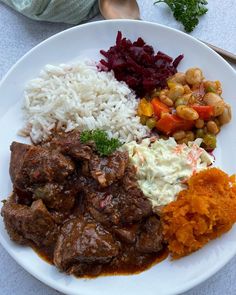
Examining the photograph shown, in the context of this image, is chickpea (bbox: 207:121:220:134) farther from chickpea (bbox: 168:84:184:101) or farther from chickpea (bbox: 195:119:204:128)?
chickpea (bbox: 168:84:184:101)

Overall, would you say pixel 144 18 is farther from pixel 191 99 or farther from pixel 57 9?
pixel 191 99

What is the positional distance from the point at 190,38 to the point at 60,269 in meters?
2.57

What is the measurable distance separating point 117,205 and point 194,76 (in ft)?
4.85

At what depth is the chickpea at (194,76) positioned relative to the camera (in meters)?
4.65

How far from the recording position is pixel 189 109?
177 inches

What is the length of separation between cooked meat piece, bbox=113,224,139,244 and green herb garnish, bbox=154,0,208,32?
230cm

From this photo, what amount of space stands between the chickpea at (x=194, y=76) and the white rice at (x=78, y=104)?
58 cm

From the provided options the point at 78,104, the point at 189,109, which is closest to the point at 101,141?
the point at 78,104

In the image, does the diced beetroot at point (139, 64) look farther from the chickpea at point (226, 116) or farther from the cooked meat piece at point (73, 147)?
the cooked meat piece at point (73, 147)

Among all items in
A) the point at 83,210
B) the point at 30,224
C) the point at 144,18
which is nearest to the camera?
A: the point at 30,224

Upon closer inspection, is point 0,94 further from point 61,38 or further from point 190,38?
point 190,38

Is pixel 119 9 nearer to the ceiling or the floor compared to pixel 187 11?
nearer to the floor

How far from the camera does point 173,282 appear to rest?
4172 millimetres

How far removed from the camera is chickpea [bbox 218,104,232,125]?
181 inches
